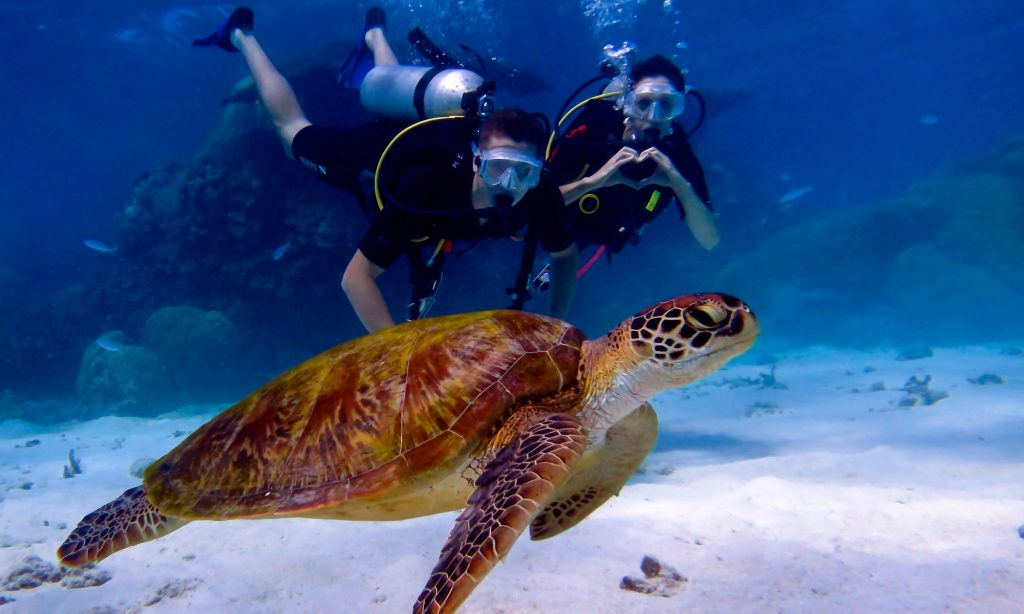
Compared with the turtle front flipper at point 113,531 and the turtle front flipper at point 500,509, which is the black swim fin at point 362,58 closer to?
the turtle front flipper at point 113,531

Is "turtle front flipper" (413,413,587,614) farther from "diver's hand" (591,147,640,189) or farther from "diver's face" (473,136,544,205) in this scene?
"diver's hand" (591,147,640,189)

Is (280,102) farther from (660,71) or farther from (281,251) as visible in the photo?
(281,251)

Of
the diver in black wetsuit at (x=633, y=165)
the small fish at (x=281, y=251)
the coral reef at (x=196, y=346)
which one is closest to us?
the diver in black wetsuit at (x=633, y=165)

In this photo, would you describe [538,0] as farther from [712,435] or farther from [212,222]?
[712,435]

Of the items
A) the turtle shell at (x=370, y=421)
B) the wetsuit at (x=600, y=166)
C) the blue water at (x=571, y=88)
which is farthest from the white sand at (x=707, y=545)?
the blue water at (x=571, y=88)

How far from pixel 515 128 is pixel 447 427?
2901 millimetres

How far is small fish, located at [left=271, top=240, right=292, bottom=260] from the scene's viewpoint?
11.6 meters

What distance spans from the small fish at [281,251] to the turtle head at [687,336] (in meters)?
11.1

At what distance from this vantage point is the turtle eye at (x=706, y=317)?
223cm

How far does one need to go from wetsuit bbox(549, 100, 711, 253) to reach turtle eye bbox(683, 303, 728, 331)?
4.66 metres

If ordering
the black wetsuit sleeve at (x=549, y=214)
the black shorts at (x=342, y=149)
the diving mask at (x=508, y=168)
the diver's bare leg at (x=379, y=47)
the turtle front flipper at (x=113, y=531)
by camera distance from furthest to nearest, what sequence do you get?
the diver's bare leg at (x=379, y=47)
the black shorts at (x=342, y=149)
the black wetsuit sleeve at (x=549, y=214)
the diving mask at (x=508, y=168)
the turtle front flipper at (x=113, y=531)

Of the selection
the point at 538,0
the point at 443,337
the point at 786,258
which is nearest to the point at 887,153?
the point at 786,258

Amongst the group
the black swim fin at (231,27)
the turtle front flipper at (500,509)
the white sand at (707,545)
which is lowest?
the white sand at (707,545)

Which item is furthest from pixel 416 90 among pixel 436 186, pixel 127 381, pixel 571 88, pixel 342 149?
pixel 571 88
